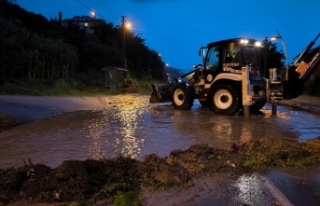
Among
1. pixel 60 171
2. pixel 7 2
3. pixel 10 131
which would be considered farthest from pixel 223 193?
pixel 7 2

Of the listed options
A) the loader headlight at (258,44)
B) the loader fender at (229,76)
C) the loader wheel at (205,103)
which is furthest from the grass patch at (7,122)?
the loader headlight at (258,44)

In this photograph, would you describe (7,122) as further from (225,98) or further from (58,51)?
(58,51)

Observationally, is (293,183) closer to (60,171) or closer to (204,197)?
(204,197)

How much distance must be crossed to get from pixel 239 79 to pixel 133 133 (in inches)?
220

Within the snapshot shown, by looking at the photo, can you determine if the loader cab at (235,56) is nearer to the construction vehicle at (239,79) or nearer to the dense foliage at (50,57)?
the construction vehicle at (239,79)

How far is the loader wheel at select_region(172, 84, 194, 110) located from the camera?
17266 mm

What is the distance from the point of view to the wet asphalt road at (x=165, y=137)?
18.7ft

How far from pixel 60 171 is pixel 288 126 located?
9.17 meters

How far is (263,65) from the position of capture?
1638 cm

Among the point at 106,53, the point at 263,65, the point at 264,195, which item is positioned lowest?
the point at 264,195

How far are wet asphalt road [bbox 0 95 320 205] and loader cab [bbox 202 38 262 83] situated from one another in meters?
1.78

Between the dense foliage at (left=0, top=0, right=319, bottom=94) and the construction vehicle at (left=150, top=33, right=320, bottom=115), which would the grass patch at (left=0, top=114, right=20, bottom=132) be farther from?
the dense foliage at (left=0, top=0, right=319, bottom=94)

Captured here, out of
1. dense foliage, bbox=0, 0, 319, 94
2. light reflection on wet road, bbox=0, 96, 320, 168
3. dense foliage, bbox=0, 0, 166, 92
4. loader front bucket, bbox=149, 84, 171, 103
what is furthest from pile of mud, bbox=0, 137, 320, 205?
dense foliage, bbox=0, 0, 166, 92

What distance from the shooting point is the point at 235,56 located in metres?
15.7
